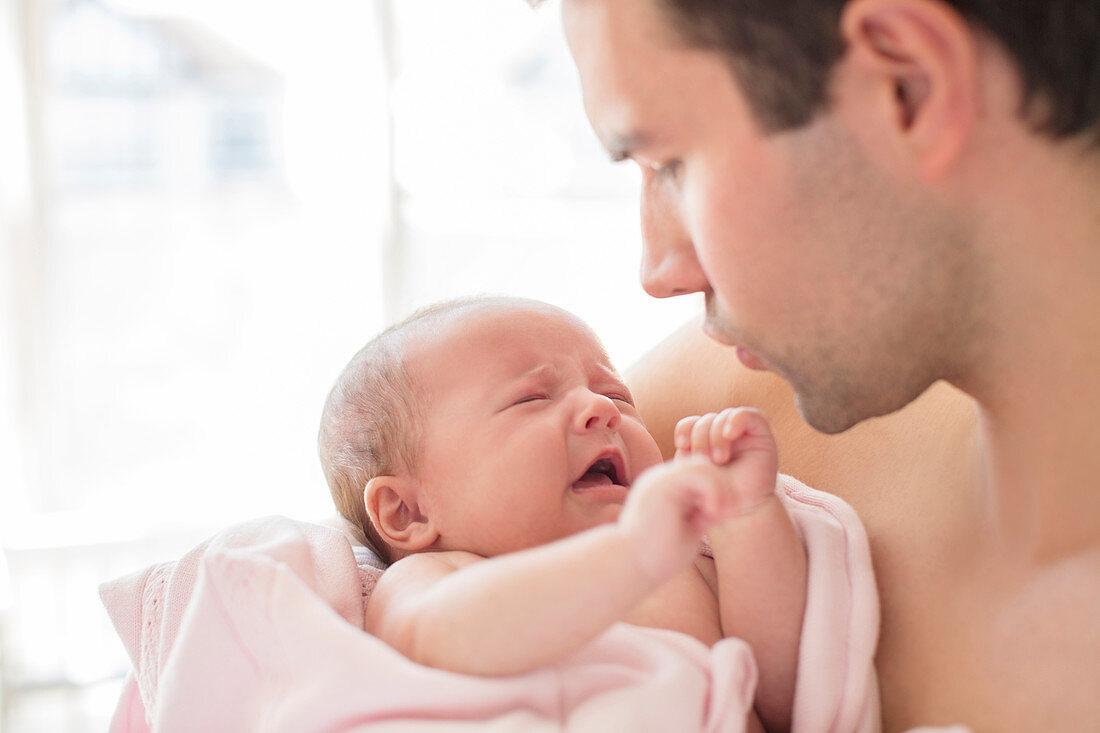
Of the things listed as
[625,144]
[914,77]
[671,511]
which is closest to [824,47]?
[914,77]

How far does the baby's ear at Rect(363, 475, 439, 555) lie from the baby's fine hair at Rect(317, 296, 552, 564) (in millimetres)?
23

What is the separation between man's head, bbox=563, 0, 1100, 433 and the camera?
34.5 inches

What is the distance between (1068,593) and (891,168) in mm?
429

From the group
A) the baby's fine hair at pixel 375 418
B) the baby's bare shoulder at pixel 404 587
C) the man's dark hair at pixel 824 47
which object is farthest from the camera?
the baby's fine hair at pixel 375 418

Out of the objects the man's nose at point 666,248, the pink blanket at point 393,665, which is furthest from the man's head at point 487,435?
the man's nose at point 666,248

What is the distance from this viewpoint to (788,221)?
3.11 ft

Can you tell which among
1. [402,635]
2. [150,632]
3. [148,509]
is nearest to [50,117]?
[148,509]

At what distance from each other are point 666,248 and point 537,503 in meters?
0.35

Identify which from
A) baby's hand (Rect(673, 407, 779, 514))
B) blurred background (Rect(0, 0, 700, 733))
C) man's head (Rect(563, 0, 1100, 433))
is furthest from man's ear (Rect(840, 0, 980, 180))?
blurred background (Rect(0, 0, 700, 733))

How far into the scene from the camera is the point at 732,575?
3.74 feet

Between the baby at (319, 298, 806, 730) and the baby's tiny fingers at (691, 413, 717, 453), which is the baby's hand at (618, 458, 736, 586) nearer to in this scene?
the baby at (319, 298, 806, 730)

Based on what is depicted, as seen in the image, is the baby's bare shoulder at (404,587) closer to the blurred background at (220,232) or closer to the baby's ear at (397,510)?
the baby's ear at (397,510)

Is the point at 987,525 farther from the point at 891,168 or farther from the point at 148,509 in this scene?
the point at 148,509

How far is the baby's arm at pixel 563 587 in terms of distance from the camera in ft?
2.86
